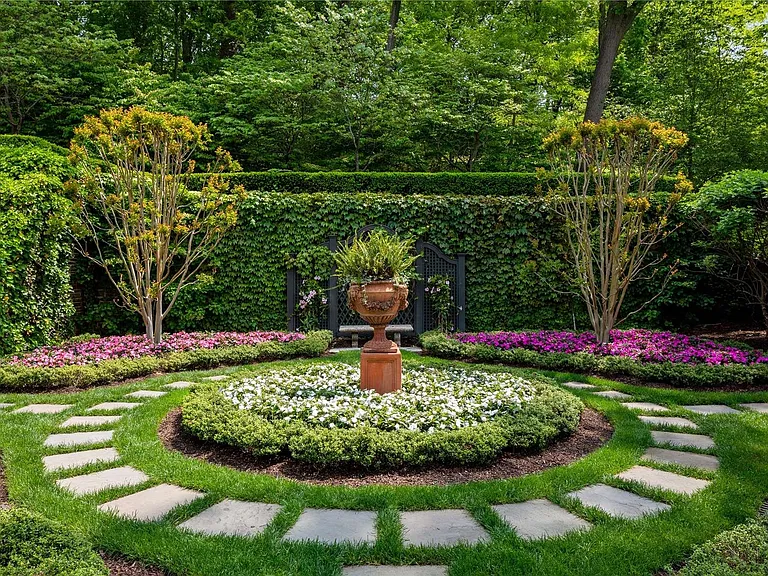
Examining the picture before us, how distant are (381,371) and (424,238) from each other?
4830 mm

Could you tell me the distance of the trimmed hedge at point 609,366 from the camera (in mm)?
5254

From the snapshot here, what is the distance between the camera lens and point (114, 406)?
4.35 m

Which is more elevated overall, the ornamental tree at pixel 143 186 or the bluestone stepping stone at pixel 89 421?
the ornamental tree at pixel 143 186

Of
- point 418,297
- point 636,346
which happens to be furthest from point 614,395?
point 418,297

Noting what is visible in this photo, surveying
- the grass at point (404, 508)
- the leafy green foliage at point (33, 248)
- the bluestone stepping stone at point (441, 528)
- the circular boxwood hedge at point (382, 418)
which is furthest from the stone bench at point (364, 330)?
the bluestone stepping stone at point (441, 528)

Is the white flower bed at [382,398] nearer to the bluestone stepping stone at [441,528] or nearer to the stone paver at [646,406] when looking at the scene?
the stone paver at [646,406]

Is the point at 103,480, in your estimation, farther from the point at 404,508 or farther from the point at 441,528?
the point at 441,528

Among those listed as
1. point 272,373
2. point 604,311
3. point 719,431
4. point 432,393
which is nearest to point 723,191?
point 604,311

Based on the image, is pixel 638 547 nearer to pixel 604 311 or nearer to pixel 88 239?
pixel 604 311

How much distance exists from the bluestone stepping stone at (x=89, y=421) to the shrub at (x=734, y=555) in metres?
3.86

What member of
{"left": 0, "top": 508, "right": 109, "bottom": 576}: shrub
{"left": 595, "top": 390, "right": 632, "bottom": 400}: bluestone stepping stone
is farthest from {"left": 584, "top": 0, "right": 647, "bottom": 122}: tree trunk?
{"left": 0, "top": 508, "right": 109, "bottom": 576}: shrub

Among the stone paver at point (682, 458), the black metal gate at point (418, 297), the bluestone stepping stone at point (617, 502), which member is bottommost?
the stone paver at point (682, 458)

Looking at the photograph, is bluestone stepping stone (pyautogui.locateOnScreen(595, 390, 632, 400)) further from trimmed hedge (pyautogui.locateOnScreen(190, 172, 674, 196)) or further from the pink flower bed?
trimmed hedge (pyautogui.locateOnScreen(190, 172, 674, 196))

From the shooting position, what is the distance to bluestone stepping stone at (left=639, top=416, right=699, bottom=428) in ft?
12.8
